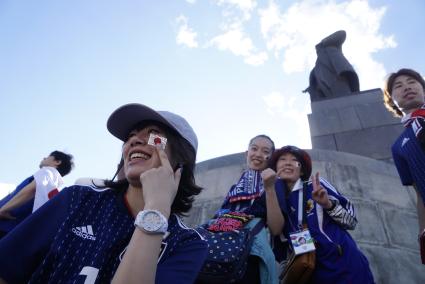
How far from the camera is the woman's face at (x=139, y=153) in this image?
183 cm

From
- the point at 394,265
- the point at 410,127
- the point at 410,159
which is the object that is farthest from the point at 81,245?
the point at 394,265

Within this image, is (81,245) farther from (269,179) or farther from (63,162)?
(63,162)

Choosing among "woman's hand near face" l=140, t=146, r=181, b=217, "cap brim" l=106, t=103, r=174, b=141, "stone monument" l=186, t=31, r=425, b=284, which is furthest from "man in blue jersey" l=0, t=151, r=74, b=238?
"woman's hand near face" l=140, t=146, r=181, b=217

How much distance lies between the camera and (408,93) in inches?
121

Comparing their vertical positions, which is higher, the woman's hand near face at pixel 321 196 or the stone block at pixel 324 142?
the stone block at pixel 324 142

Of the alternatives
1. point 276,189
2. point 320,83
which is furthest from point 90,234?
point 320,83

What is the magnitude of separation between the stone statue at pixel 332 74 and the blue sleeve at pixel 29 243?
31.7 ft

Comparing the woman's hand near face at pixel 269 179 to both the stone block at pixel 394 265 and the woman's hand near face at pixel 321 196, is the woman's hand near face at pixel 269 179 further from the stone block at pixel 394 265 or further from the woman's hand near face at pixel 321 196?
the stone block at pixel 394 265

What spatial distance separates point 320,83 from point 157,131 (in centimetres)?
932

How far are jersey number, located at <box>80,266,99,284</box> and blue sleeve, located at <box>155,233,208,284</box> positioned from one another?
266 mm

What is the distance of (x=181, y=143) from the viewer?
2.07 meters

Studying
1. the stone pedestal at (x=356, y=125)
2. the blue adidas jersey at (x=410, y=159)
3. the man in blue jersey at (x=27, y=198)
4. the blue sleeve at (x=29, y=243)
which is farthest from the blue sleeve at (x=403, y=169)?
the stone pedestal at (x=356, y=125)

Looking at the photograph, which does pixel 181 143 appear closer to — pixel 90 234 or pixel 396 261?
pixel 90 234

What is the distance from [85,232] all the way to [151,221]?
0.34 m
